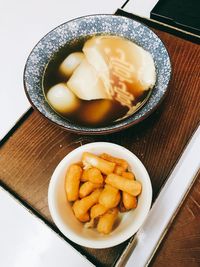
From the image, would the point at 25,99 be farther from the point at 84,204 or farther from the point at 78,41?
the point at 84,204

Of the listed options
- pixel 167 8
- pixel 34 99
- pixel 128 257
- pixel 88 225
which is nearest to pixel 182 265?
pixel 128 257

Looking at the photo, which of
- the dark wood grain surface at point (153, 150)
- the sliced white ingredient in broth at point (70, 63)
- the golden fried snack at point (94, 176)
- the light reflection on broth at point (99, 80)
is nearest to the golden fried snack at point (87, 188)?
the golden fried snack at point (94, 176)

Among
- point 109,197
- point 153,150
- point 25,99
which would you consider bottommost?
point 153,150

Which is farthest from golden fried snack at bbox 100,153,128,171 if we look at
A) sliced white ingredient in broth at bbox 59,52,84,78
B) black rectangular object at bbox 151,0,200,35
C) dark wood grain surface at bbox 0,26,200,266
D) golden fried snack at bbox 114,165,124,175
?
black rectangular object at bbox 151,0,200,35

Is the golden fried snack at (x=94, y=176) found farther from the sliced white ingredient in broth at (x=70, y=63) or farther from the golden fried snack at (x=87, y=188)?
the sliced white ingredient in broth at (x=70, y=63)

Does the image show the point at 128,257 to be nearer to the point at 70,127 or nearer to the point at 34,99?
the point at 70,127

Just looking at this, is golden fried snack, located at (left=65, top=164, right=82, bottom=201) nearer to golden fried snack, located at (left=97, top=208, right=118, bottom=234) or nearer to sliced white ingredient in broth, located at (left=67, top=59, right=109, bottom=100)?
golden fried snack, located at (left=97, top=208, right=118, bottom=234)

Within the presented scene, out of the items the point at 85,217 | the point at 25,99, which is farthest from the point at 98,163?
the point at 25,99
